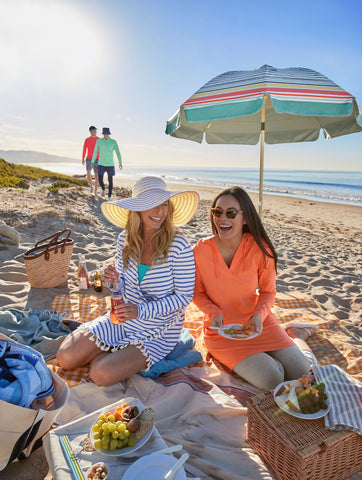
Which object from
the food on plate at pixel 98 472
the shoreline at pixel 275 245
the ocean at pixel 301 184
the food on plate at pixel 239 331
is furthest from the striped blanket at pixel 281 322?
the ocean at pixel 301 184

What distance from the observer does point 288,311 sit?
3805mm

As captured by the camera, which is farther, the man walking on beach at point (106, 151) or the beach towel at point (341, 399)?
the man walking on beach at point (106, 151)

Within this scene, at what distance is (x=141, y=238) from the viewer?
8.90ft

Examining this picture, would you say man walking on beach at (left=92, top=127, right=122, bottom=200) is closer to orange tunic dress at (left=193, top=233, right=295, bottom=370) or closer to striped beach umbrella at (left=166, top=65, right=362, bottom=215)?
striped beach umbrella at (left=166, top=65, right=362, bottom=215)

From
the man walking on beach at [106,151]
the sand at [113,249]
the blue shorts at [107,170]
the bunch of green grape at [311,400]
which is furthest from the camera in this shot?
the blue shorts at [107,170]

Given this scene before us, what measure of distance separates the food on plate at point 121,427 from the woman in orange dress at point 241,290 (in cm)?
109

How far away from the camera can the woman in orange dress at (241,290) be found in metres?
2.56

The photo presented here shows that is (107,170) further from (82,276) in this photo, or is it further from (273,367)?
(273,367)

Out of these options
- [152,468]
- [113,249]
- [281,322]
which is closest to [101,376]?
[152,468]

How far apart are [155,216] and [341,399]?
5.69ft

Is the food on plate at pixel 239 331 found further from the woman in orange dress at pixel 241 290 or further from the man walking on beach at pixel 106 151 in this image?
the man walking on beach at pixel 106 151

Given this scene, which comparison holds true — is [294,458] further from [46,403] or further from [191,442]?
[46,403]

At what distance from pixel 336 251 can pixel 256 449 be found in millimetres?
5851

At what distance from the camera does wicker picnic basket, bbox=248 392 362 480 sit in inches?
61.4
